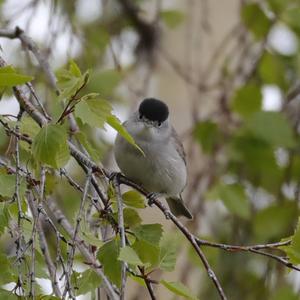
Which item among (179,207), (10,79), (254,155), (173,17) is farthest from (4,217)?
(173,17)

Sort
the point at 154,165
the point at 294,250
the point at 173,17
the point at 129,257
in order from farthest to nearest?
the point at 173,17 → the point at 154,165 → the point at 294,250 → the point at 129,257

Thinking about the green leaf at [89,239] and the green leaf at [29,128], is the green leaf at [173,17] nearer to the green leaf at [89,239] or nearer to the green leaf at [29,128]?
the green leaf at [29,128]

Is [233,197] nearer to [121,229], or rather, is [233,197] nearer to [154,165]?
[154,165]

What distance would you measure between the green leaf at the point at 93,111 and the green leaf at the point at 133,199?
1.10 ft

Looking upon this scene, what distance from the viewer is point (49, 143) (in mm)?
1753

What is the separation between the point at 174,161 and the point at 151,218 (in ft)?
4.43

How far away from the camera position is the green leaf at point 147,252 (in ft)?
6.09

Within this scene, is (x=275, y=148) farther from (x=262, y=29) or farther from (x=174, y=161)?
(x=174, y=161)

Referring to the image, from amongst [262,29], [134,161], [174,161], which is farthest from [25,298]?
[262,29]

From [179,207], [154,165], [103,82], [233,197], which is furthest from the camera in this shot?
[233,197]

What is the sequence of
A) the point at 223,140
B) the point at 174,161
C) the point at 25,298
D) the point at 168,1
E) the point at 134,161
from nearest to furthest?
1. the point at 25,298
2. the point at 134,161
3. the point at 174,161
4. the point at 223,140
5. the point at 168,1

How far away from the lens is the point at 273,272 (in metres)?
4.36

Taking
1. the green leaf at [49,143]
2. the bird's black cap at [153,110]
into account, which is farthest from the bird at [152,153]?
the green leaf at [49,143]

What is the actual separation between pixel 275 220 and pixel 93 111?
7.68ft
